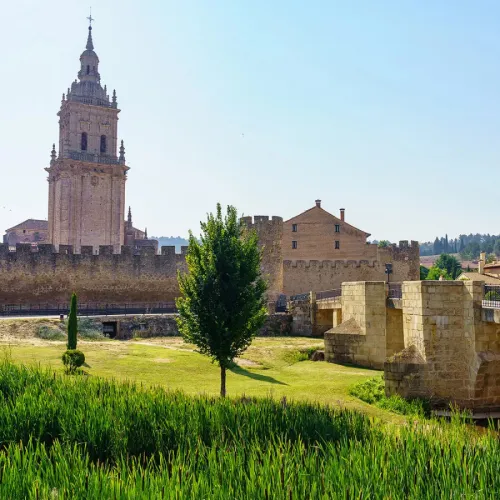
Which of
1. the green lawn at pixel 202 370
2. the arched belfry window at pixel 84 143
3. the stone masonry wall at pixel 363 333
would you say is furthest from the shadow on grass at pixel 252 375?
the arched belfry window at pixel 84 143

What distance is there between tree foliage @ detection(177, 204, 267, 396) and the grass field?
5.76 feet

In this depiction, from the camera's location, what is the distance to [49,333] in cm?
2514

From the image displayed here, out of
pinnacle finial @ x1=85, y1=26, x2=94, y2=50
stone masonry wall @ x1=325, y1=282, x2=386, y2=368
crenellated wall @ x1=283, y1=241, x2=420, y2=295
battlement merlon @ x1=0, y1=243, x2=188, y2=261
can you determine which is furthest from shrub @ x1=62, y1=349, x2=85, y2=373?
pinnacle finial @ x1=85, y1=26, x2=94, y2=50

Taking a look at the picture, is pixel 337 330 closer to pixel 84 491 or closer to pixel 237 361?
pixel 237 361

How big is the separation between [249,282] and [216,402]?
18.6 ft

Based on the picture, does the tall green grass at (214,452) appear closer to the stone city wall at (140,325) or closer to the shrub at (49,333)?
the shrub at (49,333)

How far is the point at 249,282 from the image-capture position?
16.0m

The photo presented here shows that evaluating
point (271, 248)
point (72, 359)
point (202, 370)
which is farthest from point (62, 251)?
point (72, 359)

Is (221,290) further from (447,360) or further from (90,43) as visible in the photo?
(90,43)

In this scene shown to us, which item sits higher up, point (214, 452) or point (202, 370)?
point (214, 452)

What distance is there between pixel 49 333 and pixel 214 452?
66.3ft

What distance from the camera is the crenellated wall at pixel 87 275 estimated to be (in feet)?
111

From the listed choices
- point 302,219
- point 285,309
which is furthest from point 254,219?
point 302,219

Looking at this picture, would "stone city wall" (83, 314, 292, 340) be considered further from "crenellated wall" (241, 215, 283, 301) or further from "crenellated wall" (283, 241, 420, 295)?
"crenellated wall" (283, 241, 420, 295)
